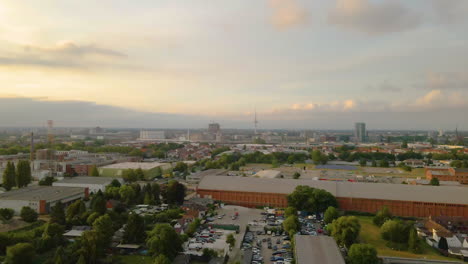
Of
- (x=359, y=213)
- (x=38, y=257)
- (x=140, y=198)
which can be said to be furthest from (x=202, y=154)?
(x=38, y=257)

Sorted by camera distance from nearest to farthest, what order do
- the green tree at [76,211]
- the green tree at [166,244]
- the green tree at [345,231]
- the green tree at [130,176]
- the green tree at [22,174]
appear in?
the green tree at [166,244] → the green tree at [345,231] → the green tree at [76,211] → the green tree at [22,174] → the green tree at [130,176]

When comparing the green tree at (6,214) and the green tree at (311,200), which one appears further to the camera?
the green tree at (311,200)

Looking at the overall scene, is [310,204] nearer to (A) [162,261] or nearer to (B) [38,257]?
(A) [162,261]

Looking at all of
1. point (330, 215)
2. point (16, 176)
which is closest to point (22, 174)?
point (16, 176)

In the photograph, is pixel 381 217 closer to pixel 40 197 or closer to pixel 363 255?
pixel 363 255

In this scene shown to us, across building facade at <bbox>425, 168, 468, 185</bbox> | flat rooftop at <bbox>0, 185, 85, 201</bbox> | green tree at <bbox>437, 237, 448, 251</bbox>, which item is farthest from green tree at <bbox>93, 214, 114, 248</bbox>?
building facade at <bbox>425, 168, 468, 185</bbox>

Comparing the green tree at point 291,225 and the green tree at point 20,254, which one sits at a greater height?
the green tree at point 20,254

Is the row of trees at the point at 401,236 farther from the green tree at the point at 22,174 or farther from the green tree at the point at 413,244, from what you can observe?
the green tree at the point at 22,174

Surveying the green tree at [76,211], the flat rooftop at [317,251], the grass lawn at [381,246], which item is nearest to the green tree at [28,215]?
the green tree at [76,211]
